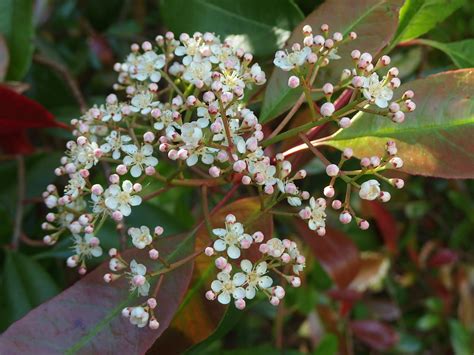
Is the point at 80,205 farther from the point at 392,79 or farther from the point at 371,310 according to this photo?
the point at 371,310

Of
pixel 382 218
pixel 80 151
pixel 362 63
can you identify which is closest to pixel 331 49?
pixel 362 63

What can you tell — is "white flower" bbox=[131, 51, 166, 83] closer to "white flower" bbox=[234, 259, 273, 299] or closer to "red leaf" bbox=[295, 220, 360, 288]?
"white flower" bbox=[234, 259, 273, 299]

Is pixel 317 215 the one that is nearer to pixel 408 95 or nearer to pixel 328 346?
pixel 408 95

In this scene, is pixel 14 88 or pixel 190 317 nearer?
pixel 190 317

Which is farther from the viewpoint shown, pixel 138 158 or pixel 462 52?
pixel 462 52

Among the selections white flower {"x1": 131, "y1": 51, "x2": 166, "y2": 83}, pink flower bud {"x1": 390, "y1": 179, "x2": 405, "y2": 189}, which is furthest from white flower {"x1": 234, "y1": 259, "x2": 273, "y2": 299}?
white flower {"x1": 131, "y1": 51, "x2": 166, "y2": 83}

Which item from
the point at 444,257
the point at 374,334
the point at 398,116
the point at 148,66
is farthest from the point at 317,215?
the point at 444,257
